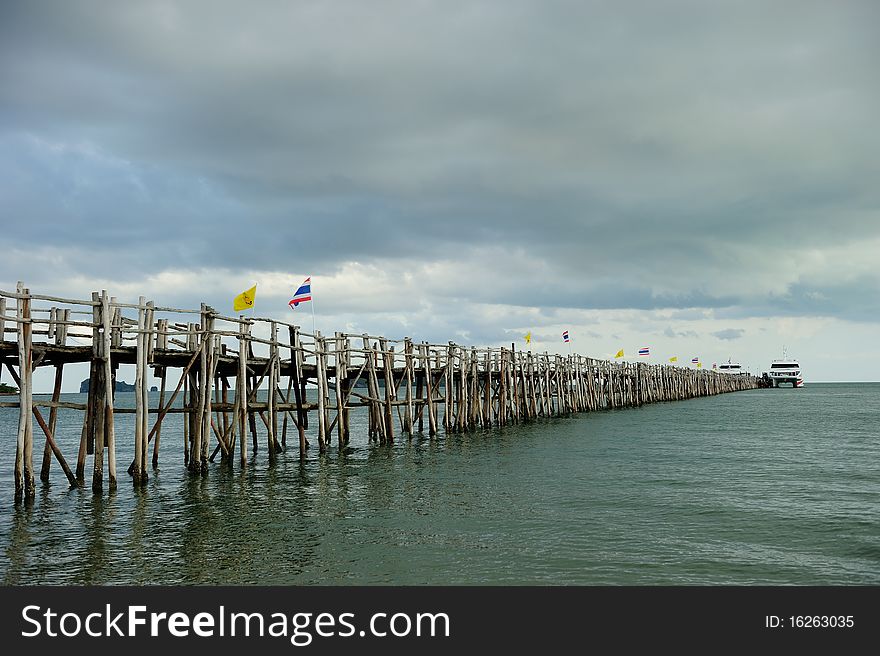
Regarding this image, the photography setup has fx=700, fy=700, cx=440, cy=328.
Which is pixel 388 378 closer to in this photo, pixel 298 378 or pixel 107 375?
pixel 298 378

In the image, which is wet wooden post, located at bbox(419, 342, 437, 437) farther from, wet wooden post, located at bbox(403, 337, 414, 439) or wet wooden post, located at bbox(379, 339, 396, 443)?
wet wooden post, located at bbox(379, 339, 396, 443)

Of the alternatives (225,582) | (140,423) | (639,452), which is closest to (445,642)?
(225,582)

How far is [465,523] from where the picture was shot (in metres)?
14.4

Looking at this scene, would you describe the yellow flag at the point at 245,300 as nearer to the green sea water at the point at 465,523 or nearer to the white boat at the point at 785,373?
the green sea water at the point at 465,523

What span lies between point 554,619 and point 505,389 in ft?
109

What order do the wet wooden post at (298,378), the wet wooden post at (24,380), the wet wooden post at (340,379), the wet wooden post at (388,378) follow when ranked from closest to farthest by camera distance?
the wet wooden post at (24,380) → the wet wooden post at (298,378) → the wet wooden post at (340,379) → the wet wooden post at (388,378)

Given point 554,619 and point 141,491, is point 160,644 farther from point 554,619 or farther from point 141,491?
point 141,491

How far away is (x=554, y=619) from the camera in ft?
29.2

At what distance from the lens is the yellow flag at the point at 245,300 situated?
910 inches
